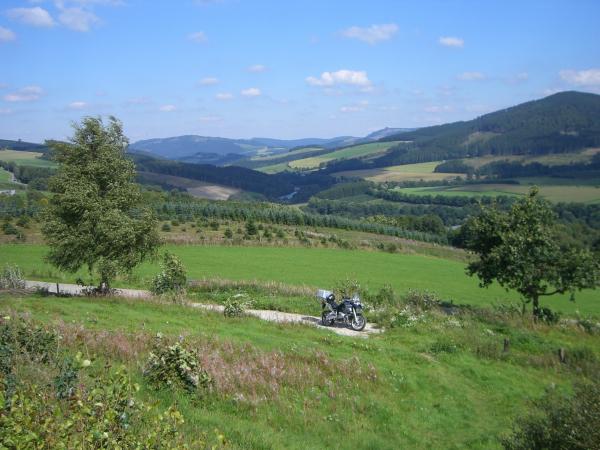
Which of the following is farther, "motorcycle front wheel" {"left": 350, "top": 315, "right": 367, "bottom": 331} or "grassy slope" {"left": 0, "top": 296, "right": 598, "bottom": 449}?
"motorcycle front wheel" {"left": 350, "top": 315, "right": 367, "bottom": 331}


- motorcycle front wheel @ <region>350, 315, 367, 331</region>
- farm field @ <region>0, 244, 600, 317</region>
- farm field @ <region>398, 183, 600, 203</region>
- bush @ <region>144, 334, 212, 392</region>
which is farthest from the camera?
farm field @ <region>398, 183, 600, 203</region>

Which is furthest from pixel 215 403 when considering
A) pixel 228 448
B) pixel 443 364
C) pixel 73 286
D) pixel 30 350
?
pixel 73 286

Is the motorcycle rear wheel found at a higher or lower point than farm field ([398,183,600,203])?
higher

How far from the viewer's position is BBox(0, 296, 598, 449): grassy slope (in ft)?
34.0

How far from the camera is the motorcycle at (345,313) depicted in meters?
21.7

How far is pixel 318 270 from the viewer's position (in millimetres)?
48562

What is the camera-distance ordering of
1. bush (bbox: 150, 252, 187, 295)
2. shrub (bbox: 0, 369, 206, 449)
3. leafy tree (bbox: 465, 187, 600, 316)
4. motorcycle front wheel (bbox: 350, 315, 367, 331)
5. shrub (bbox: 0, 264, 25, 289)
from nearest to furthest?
1. shrub (bbox: 0, 369, 206, 449)
2. motorcycle front wheel (bbox: 350, 315, 367, 331)
3. shrub (bbox: 0, 264, 25, 289)
4. leafy tree (bbox: 465, 187, 600, 316)
5. bush (bbox: 150, 252, 187, 295)

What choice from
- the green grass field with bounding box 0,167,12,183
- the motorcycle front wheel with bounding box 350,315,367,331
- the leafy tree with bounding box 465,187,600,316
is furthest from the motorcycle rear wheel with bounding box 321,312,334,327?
the green grass field with bounding box 0,167,12,183

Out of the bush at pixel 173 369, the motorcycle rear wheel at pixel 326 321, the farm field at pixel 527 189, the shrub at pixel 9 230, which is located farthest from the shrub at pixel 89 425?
the farm field at pixel 527 189

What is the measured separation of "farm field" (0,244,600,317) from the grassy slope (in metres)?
15.2

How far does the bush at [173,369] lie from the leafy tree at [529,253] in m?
19.5

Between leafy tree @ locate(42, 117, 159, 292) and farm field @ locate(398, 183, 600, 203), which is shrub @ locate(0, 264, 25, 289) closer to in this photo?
leafy tree @ locate(42, 117, 159, 292)

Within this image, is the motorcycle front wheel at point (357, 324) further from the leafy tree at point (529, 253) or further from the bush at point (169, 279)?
the bush at point (169, 279)

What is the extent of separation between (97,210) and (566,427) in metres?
20.0
